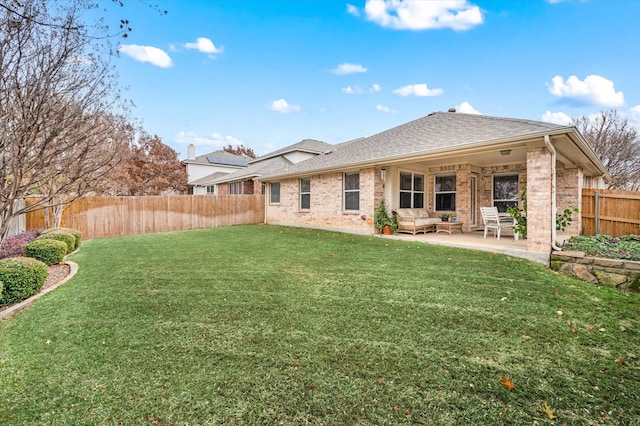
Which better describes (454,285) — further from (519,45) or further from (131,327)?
(519,45)

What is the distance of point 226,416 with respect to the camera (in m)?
2.03

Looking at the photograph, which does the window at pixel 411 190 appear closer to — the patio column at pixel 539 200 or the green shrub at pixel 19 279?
the patio column at pixel 539 200

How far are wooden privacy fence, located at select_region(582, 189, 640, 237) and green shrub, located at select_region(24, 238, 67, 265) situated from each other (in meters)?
14.2

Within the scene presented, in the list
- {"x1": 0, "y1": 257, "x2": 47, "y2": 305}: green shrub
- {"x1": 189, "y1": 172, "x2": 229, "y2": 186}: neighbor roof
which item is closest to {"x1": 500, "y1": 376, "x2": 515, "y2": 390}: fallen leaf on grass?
{"x1": 0, "y1": 257, "x2": 47, "y2": 305}: green shrub

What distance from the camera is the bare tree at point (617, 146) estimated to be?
21.2 m

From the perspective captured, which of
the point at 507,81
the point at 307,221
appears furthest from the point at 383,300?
the point at 507,81

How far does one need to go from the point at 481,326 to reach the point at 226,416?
2.82m

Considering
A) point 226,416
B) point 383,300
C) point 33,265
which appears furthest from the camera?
point 33,265

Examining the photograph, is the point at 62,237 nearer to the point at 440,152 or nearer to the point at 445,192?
the point at 440,152

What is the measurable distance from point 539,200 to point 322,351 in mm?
6183

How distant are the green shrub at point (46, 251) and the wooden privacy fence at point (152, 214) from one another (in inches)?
241

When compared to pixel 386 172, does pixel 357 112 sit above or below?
above

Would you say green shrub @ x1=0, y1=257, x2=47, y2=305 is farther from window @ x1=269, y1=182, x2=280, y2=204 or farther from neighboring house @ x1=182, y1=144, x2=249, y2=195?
neighboring house @ x1=182, y1=144, x2=249, y2=195

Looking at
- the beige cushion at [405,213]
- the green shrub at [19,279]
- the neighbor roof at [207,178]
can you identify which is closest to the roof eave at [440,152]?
the beige cushion at [405,213]
